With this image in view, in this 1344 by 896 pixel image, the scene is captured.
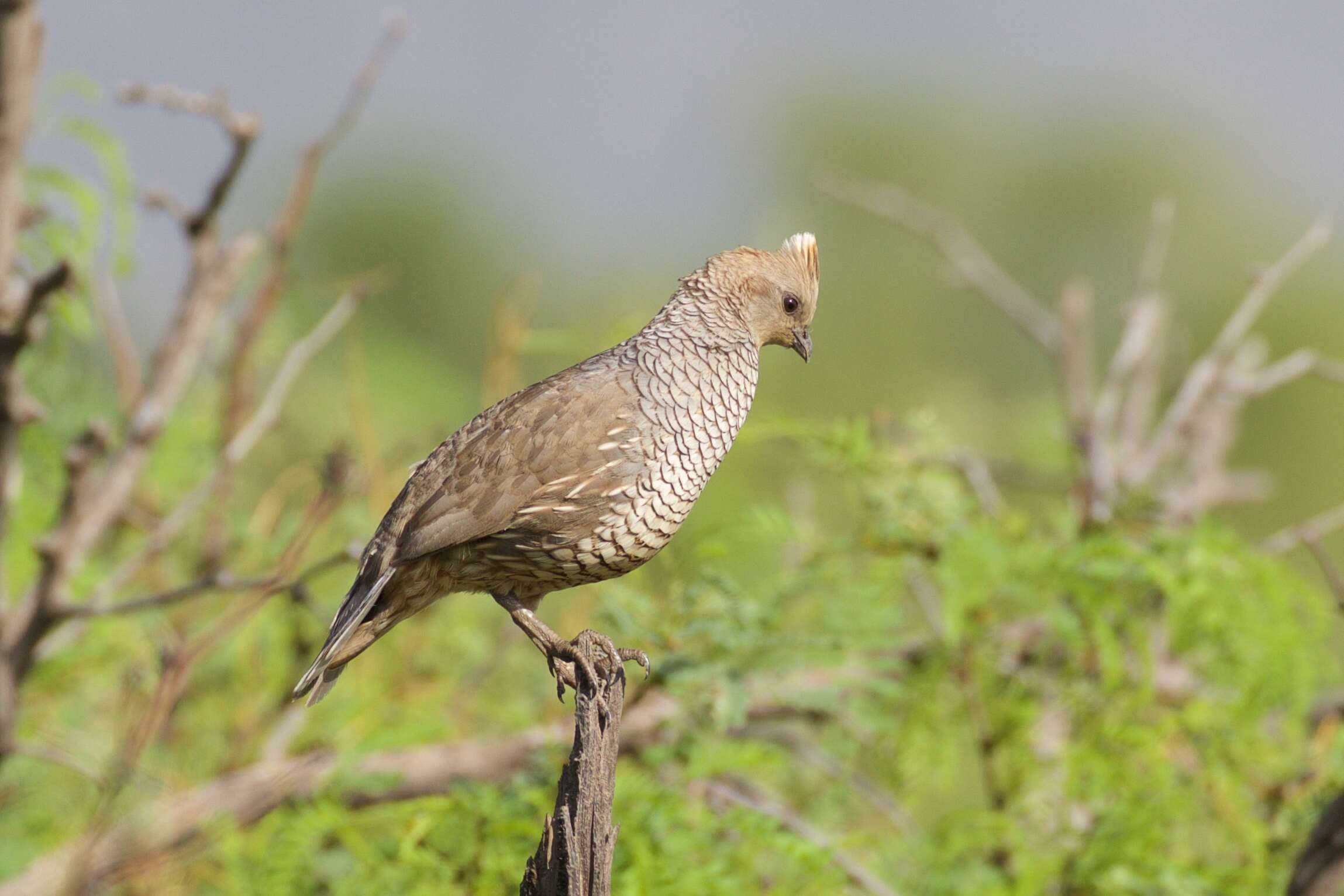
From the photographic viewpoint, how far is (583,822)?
293 cm

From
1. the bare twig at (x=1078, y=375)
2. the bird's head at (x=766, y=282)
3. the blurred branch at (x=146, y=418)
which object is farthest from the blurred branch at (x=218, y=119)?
the bare twig at (x=1078, y=375)

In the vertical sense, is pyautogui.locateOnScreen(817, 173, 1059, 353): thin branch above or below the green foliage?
above

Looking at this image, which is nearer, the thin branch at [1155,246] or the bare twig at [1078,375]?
the thin branch at [1155,246]

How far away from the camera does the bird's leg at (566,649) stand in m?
3.19

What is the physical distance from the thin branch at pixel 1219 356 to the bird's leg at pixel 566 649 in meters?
3.59

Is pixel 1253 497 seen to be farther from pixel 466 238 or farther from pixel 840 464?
pixel 466 238

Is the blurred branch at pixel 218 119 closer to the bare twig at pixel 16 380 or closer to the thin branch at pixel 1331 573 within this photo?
the bare twig at pixel 16 380

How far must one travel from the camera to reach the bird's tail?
3.11 meters

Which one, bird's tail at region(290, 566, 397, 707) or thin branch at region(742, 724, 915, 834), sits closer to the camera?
bird's tail at region(290, 566, 397, 707)

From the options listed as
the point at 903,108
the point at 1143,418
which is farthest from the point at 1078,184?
the point at 1143,418

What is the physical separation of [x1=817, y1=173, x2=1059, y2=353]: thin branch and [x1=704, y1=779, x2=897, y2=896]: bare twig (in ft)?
8.52

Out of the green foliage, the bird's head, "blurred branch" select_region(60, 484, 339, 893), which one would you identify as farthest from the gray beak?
"blurred branch" select_region(60, 484, 339, 893)

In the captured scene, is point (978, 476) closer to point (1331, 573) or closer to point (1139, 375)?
point (1331, 573)

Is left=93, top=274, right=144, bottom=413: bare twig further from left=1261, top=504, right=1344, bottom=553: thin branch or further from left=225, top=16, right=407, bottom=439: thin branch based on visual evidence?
left=1261, top=504, right=1344, bottom=553: thin branch
